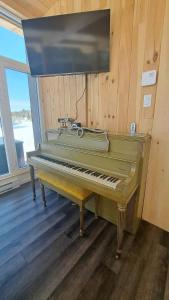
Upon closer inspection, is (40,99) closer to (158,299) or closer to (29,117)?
(29,117)

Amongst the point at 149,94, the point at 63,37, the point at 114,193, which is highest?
the point at 63,37

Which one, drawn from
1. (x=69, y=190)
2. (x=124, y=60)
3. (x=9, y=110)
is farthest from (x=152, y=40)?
(x=9, y=110)

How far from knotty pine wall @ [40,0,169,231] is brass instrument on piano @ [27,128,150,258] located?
17 cm

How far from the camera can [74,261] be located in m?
1.27

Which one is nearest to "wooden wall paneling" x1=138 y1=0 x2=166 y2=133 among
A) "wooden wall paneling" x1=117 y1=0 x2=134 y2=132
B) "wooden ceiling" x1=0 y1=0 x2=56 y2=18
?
"wooden wall paneling" x1=117 y1=0 x2=134 y2=132

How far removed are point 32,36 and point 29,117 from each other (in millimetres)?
1258

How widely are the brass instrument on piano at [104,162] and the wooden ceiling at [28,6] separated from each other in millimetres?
1741

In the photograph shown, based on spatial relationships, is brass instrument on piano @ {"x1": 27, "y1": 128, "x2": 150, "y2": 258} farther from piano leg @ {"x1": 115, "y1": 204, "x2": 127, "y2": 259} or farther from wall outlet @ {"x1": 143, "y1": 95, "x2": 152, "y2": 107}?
wall outlet @ {"x1": 143, "y1": 95, "x2": 152, "y2": 107}

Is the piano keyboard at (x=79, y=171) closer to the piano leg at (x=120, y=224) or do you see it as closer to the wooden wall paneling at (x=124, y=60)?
the piano leg at (x=120, y=224)

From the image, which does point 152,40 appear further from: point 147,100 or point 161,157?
point 161,157

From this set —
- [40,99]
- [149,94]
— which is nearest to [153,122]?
[149,94]

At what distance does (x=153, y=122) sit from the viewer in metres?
1.47

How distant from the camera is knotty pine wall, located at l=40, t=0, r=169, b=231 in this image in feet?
4.36

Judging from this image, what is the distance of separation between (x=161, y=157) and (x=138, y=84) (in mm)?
789
